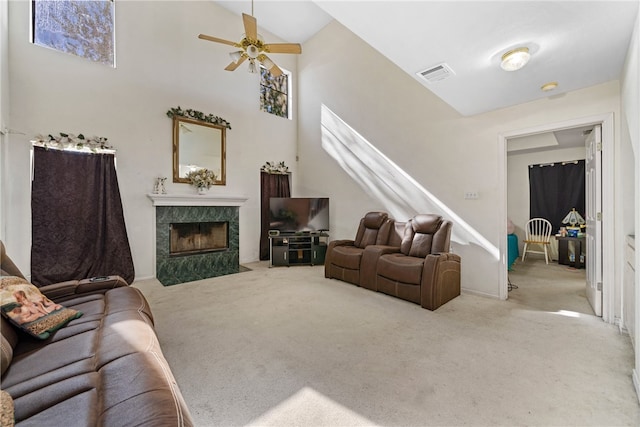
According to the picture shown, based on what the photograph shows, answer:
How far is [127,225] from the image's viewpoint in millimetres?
4109

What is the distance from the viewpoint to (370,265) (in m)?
3.58

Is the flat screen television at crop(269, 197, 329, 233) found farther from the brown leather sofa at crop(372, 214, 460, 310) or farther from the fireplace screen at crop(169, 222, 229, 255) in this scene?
the brown leather sofa at crop(372, 214, 460, 310)

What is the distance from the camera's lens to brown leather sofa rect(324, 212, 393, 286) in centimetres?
383

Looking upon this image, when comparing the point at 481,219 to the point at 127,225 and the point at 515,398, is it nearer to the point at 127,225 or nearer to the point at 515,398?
the point at 515,398

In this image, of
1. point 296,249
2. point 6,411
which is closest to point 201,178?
point 296,249

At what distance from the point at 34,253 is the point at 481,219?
588 cm

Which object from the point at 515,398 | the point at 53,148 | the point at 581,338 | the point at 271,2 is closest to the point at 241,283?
the point at 53,148

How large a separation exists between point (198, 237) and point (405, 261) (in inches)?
147

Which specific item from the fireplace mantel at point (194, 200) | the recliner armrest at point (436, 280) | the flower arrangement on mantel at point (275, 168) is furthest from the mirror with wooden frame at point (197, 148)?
the recliner armrest at point (436, 280)

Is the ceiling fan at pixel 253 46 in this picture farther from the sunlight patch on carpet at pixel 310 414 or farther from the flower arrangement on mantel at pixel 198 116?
the sunlight patch on carpet at pixel 310 414

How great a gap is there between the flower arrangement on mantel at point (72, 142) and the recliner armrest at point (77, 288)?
2.43 metres

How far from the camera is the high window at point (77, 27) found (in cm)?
354

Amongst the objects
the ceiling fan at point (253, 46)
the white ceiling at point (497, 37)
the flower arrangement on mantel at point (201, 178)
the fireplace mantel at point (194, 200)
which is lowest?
the fireplace mantel at point (194, 200)

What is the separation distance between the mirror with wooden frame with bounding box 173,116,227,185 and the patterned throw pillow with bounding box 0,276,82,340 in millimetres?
3265
